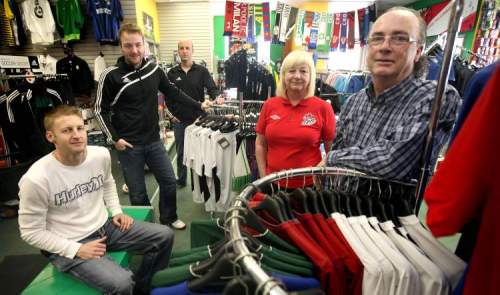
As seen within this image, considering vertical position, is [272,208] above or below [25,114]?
above

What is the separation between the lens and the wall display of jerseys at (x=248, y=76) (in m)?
4.36

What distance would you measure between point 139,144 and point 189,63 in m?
1.65

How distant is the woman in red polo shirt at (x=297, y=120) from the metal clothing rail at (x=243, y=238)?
77cm

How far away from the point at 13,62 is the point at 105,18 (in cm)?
198

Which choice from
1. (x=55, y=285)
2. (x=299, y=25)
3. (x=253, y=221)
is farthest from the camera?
(x=299, y=25)

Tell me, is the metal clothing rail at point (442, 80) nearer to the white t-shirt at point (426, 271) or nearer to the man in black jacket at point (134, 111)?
the white t-shirt at point (426, 271)

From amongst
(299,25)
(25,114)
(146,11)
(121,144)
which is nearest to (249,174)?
(121,144)

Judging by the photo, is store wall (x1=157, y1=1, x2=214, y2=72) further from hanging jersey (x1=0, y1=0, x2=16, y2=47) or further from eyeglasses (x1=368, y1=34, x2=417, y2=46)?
eyeglasses (x1=368, y1=34, x2=417, y2=46)

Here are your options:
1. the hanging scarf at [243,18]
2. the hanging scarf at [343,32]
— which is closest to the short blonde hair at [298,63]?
the hanging scarf at [243,18]

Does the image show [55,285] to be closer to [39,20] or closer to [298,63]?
[298,63]

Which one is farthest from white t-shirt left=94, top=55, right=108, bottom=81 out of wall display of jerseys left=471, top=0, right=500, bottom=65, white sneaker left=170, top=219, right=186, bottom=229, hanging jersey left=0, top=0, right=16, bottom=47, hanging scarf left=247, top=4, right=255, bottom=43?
wall display of jerseys left=471, top=0, right=500, bottom=65

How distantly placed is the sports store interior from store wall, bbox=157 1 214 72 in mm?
32

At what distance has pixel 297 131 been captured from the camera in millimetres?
1883

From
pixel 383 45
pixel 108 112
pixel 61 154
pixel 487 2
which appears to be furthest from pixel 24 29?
pixel 487 2
